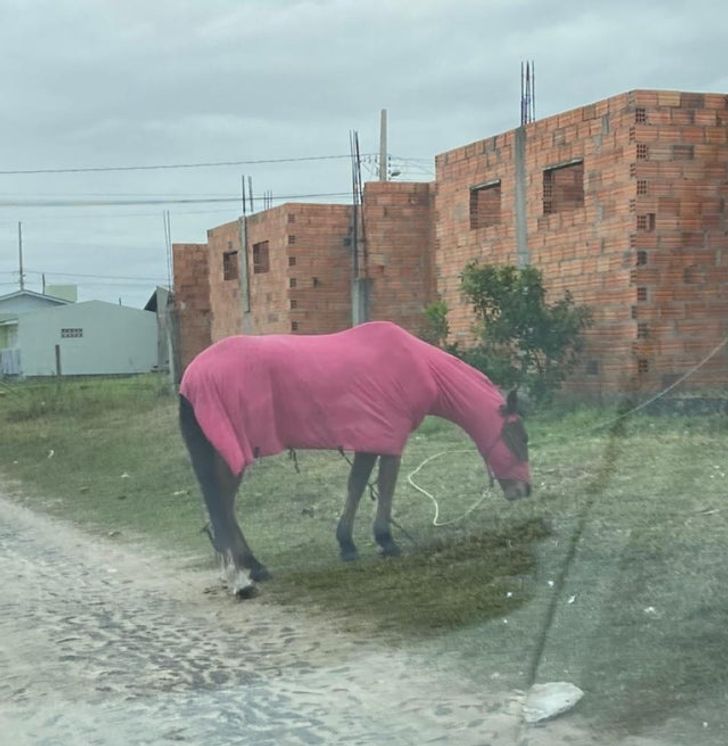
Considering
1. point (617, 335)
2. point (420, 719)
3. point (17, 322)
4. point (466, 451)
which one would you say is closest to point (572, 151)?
point (617, 335)

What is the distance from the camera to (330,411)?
7.72m

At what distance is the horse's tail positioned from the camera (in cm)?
762

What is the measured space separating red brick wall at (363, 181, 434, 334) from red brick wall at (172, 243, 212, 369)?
7.72m

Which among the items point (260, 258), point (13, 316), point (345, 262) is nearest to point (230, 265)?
point (260, 258)

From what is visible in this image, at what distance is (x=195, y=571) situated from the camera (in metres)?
8.46

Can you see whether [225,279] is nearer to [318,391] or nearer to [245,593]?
[318,391]

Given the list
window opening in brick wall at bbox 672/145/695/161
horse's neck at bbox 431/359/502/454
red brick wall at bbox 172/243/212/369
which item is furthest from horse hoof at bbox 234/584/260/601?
red brick wall at bbox 172/243/212/369

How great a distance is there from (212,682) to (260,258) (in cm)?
1702

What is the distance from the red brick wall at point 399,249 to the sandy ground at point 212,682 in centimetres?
1220

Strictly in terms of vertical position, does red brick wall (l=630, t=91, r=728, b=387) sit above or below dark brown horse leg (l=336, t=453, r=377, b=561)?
above

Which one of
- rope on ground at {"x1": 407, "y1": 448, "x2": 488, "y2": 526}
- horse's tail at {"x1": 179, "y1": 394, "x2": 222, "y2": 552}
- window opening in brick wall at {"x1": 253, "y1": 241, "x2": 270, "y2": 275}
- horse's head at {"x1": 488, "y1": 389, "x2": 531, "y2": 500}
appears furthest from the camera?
window opening in brick wall at {"x1": 253, "y1": 241, "x2": 270, "y2": 275}

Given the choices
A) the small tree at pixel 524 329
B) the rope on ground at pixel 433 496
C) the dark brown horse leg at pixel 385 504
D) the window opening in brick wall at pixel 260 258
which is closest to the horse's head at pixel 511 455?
the dark brown horse leg at pixel 385 504

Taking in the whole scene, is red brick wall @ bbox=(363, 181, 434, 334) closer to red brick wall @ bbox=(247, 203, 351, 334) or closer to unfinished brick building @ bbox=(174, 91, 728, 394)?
unfinished brick building @ bbox=(174, 91, 728, 394)

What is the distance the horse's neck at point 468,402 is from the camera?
8008 mm
